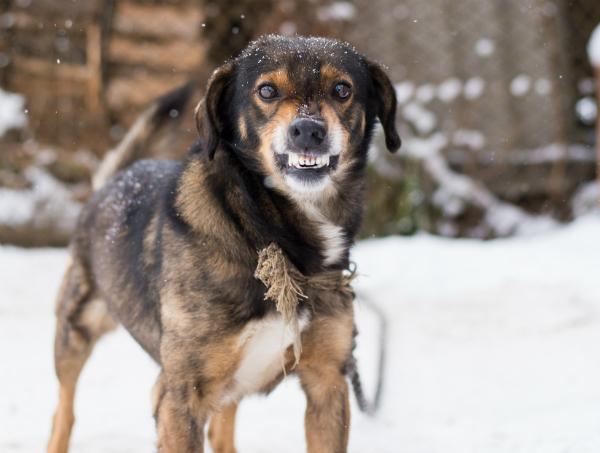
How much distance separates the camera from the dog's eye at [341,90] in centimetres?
215

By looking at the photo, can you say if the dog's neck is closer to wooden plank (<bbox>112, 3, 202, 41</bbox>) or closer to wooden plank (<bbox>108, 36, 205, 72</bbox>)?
wooden plank (<bbox>108, 36, 205, 72</bbox>)

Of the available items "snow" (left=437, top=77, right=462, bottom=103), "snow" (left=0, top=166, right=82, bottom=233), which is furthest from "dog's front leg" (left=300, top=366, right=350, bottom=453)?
"snow" (left=437, top=77, right=462, bottom=103)

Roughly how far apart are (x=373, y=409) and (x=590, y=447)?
1105mm

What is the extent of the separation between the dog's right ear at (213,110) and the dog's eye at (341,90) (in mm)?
419

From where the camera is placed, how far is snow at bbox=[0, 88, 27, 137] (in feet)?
20.1

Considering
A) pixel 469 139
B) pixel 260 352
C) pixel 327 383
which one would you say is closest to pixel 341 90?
pixel 260 352

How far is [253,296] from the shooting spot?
2.01m

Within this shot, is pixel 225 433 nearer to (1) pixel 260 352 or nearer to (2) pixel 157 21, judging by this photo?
(1) pixel 260 352

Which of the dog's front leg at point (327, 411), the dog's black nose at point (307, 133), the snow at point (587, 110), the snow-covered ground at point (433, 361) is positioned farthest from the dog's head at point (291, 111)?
the snow at point (587, 110)

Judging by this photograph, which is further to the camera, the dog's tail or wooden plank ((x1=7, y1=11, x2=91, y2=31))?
wooden plank ((x1=7, y1=11, x2=91, y2=31))

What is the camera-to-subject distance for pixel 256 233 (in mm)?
2037

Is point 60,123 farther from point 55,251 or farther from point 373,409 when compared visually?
point 373,409

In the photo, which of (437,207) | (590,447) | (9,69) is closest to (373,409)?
(590,447)

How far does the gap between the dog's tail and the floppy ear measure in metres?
1.14
